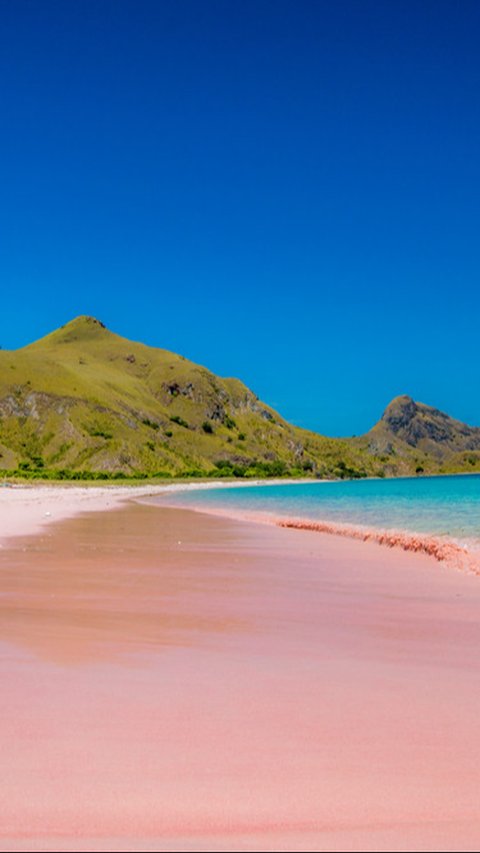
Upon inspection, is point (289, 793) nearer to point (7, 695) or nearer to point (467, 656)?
point (7, 695)

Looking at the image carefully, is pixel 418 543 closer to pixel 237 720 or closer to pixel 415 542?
pixel 415 542

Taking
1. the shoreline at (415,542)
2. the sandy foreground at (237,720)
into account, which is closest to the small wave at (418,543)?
the shoreline at (415,542)

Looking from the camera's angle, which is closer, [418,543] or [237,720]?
[237,720]

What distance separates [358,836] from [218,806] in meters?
0.66

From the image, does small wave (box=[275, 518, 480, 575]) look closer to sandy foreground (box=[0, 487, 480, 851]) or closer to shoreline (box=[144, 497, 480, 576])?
shoreline (box=[144, 497, 480, 576])

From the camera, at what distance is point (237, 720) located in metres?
4.74

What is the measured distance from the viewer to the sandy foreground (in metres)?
3.34

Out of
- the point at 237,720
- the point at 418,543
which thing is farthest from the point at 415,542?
the point at 237,720

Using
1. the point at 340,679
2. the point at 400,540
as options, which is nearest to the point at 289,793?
the point at 340,679

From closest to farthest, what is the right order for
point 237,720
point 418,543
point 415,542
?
point 237,720
point 418,543
point 415,542

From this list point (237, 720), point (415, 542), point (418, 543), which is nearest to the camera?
point (237, 720)

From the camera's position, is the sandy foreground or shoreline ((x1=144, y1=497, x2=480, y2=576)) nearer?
the sandy foreground

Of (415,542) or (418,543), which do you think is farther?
(415,542)

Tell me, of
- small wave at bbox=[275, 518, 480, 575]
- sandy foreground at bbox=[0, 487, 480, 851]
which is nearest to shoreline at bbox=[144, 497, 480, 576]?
small wave at bbox=[275, 518, 480, 575]
